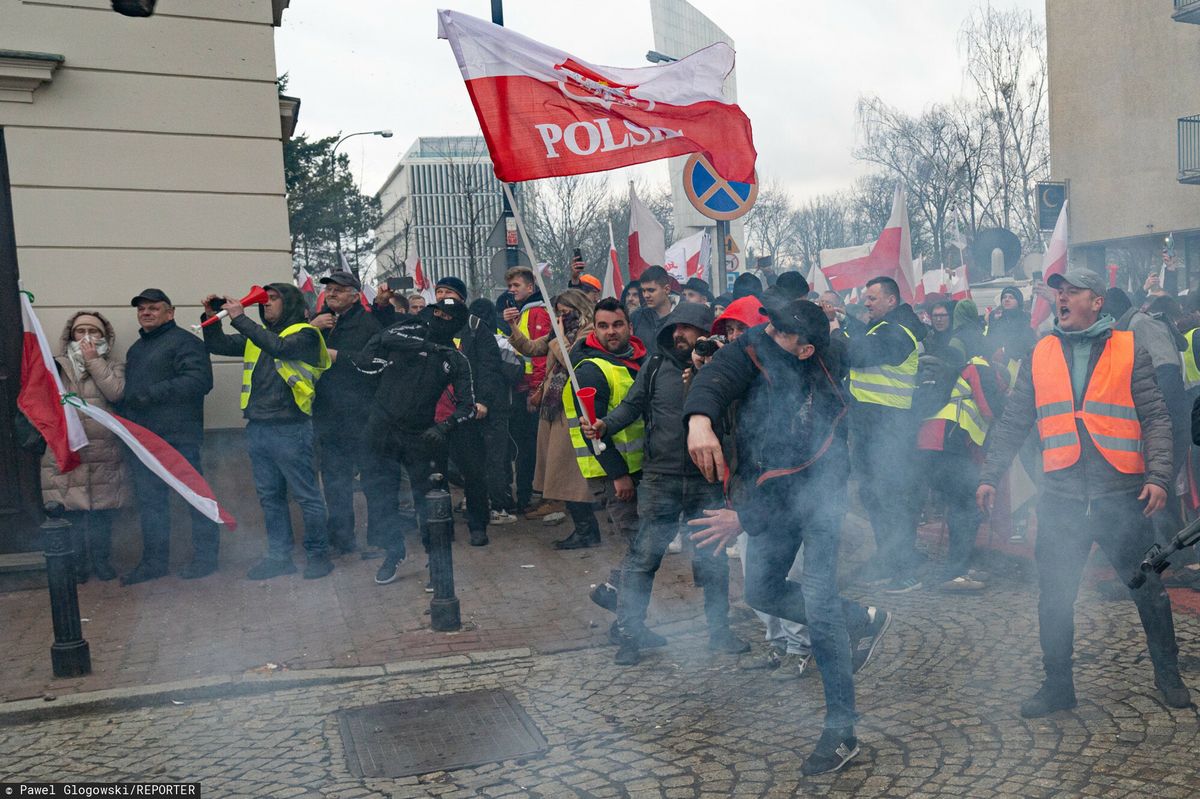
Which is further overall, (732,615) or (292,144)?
(292,144)

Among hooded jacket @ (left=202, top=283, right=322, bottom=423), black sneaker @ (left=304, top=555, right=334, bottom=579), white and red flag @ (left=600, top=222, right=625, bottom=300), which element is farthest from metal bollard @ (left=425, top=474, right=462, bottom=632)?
white and red flag @ (left=600, top=222, right=625, bottom=300)

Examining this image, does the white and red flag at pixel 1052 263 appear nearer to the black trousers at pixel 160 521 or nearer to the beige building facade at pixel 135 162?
the beige building facade at pixel 135 162

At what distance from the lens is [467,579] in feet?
24.3

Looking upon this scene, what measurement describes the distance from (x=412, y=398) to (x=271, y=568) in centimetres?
157

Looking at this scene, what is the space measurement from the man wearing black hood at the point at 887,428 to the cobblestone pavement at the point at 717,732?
98 cm

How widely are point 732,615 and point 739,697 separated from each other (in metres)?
1.39

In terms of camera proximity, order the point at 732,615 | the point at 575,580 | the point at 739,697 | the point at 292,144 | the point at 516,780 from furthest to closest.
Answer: the point at 292,144 → the point at 575,580 → the point at 732,615 → the point at 739,697 → the point at 516,780

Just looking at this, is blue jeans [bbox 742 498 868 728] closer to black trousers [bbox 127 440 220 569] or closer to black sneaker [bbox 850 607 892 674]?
black sneaker [bbox 850 607 892 674]

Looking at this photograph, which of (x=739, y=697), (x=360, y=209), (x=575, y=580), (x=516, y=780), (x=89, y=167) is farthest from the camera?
(x=360, y=209)

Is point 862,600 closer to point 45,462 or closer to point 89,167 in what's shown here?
point 45,462

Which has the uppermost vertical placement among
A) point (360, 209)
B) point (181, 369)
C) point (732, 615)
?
point (360, 209)

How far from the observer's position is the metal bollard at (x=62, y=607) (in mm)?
5559

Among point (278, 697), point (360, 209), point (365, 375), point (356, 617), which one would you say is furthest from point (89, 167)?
point (360, 209)

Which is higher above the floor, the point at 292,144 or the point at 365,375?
the point at 292,144
